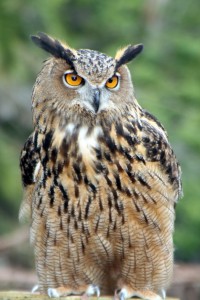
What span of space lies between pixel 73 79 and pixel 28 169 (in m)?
0.73

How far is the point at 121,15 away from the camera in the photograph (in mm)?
13281

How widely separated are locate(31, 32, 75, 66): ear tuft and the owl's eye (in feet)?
0.23

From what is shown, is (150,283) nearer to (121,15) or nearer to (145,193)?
(145,193)

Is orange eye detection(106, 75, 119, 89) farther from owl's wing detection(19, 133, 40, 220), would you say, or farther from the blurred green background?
the blurred green background

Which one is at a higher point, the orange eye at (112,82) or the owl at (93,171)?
the orange eye at (112,82)

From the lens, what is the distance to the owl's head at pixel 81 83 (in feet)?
22.8

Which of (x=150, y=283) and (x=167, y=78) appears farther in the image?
(x=167, y=78)

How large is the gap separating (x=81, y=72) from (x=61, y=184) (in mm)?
708

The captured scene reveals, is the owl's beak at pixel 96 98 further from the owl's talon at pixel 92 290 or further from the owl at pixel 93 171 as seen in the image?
the owl's talon at pixel 92 290

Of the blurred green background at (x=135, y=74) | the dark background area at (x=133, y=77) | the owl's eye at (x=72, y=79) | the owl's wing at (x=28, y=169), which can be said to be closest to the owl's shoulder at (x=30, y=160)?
the owl's wing at (x=28, y=169)

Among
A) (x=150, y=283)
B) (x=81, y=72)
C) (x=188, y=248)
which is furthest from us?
(x=188, y=248)

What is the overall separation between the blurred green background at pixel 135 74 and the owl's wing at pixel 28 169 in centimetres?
295

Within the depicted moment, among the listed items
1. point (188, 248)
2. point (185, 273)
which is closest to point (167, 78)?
point (188, 248)

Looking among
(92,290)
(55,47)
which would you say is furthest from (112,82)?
(92,290)
